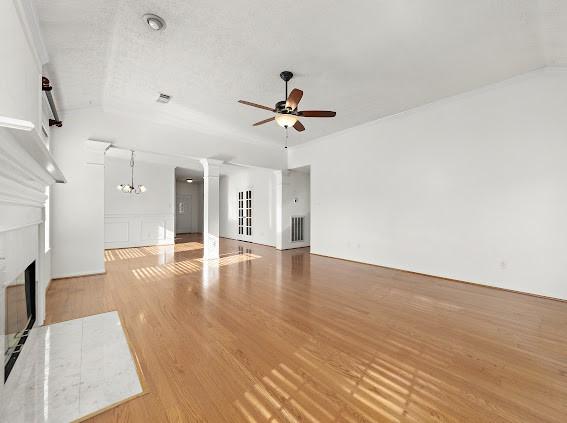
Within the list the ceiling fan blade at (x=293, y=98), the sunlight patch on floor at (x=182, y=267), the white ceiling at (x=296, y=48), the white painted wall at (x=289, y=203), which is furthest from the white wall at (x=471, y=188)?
the ceiling fan blade at (x=293, y=98)

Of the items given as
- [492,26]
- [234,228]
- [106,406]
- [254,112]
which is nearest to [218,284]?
[106,406]

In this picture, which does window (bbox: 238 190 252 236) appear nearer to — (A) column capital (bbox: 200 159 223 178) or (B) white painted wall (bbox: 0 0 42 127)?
(A) column capital (bbox: 200 159 223 178)

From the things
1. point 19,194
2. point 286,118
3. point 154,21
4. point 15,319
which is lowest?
point 15,319

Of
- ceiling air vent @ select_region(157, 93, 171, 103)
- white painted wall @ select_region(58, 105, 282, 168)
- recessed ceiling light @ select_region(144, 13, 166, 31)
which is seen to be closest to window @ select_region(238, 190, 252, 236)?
white painted wall @ select_region(58, 105, 282, 168)

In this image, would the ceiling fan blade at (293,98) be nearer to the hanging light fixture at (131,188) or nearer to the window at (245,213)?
the hanging light fixture at (131,188)

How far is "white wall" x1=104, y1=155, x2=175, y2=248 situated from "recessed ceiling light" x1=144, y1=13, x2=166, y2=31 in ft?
22.4

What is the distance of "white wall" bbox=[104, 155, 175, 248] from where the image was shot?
7.97 meters

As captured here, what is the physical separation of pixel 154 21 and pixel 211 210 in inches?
172

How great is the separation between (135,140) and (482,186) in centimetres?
638

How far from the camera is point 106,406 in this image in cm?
155

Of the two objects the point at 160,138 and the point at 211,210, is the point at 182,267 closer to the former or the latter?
the point at 211,210

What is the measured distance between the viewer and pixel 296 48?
302cm

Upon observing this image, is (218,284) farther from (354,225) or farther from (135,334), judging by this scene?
(354,225)

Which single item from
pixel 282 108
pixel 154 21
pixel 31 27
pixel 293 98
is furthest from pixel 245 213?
pixel 31 27
